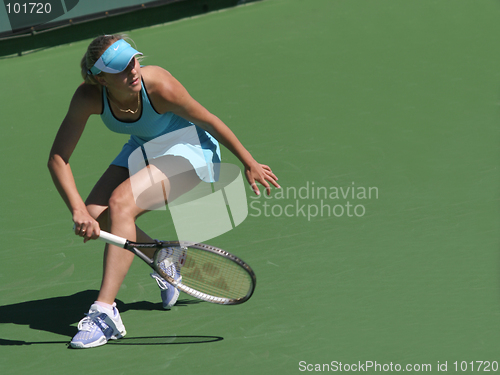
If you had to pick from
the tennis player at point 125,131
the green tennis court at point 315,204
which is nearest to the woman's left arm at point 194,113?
the tennis player at point 125,131

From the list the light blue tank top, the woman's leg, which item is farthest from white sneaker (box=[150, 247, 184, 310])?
the light blue tank top

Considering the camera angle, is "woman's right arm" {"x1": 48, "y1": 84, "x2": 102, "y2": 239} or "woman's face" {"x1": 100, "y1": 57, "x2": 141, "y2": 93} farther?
"woman's right arm" {"x1": 48, "y1": 84, "x2": 102, "y2": 239}

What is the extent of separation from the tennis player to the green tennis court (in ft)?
1.10

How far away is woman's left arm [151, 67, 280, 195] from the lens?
3.16 metres

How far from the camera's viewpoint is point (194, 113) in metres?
3.23

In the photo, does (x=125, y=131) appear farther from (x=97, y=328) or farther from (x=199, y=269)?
(x=97, y=328)

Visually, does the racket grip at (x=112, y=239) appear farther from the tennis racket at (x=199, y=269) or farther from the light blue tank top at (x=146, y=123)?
the light blue tank top at (x=146, y=123)

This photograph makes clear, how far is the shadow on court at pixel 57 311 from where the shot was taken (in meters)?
3.33

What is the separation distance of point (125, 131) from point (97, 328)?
1.06 m

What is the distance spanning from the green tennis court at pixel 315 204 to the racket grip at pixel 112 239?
53 centimetres

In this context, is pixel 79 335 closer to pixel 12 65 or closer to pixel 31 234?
pixel 31 234

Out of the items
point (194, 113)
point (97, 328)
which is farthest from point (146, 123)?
point (97, 328)

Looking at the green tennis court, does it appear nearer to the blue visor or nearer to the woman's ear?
the woman's ear

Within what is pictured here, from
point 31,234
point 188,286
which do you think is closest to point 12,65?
point 31,234
